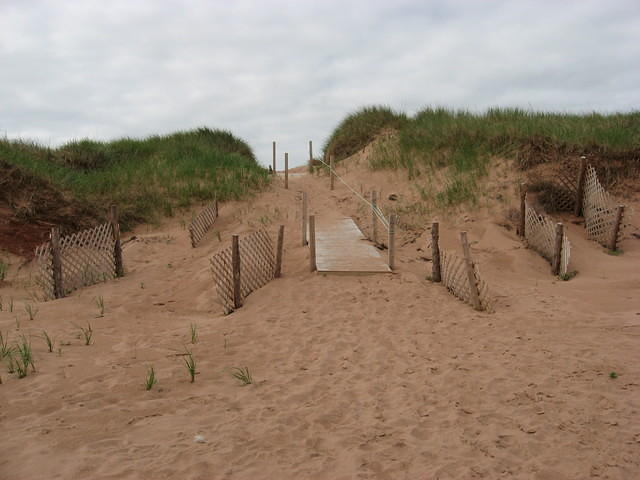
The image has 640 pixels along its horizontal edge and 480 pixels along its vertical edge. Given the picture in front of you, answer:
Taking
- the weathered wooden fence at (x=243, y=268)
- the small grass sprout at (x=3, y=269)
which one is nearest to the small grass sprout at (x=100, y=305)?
the weathered wooden fence at (x=243, y=268)

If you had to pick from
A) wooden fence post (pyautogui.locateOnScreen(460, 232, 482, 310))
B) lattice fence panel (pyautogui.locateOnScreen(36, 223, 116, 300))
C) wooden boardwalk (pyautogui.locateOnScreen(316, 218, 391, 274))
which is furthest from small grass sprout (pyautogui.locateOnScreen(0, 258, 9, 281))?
wooden fence post (pyautogui.locateOnScreen(460, 232, 482, 310))

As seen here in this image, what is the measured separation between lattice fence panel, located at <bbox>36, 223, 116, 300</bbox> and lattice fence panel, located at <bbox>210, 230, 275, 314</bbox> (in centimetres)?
258

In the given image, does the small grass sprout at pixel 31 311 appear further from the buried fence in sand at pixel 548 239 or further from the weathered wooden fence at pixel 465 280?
the buried fence in sand at pixel 548 239

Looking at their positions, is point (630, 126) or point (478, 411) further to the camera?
point (630, 126)

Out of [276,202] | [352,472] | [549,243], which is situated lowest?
[352,472]

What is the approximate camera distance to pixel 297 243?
34.9 ft

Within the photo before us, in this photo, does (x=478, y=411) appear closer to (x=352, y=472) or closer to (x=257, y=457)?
(x=352, y=472)

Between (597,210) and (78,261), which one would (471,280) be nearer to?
(597,210)

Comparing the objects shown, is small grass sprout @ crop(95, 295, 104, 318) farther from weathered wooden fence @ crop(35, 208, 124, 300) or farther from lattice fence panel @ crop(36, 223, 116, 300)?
lattice fence panel @ crop(36, 223, 116, 300)

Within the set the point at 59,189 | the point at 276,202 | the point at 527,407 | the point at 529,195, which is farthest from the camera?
the point at 276,202

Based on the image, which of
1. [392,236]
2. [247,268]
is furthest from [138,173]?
[392,236]

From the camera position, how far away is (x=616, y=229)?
9.91 metres

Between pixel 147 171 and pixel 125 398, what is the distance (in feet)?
40.1

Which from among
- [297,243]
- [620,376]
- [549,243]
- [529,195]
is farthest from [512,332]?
[529,195]
